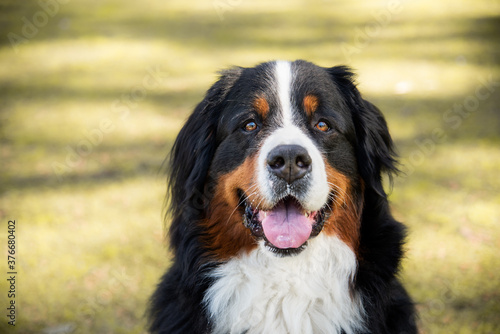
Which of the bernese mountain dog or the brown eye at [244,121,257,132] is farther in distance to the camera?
the brown eye at [244,121,257,132]

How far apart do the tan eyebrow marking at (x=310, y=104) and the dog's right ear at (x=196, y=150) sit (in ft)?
1.83

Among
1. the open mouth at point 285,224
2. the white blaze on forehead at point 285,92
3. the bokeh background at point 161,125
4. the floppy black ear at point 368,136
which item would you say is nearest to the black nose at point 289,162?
the open mouth at point 285,224

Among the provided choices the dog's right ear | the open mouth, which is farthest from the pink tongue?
the dog's right ear

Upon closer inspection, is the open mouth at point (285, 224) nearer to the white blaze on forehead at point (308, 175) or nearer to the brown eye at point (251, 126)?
the white blaze on forehead at point (308, 175)

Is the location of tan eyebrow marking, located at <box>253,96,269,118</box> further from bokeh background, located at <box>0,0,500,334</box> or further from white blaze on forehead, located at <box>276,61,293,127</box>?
bokeh background, located at <box>0,0,500,334</box>

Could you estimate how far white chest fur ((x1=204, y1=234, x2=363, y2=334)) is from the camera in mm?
2916

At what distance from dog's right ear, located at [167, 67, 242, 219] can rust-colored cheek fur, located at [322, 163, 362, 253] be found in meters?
0.84

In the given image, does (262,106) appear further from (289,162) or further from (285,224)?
(285,224)

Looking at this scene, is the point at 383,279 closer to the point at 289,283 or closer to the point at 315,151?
the point at 289,283

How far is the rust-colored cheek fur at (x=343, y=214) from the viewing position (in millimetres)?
2949

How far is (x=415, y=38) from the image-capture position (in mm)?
11797

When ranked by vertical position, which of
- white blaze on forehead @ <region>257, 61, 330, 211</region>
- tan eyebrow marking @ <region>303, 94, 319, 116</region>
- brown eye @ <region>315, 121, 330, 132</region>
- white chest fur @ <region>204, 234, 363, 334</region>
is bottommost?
white chest fur @ <region>204, 234, 363, 334</region>

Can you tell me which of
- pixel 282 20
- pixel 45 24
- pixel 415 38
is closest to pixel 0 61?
pixel 45 24

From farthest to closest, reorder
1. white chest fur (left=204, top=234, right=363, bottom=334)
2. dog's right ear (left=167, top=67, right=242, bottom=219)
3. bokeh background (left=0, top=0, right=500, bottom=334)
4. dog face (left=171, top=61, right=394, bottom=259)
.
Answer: bokeh background (left=0, top=0, right=500, bottom=334)
dog's right ear (left=167, top=67, right=242, bottom=219)
white chest fur (left=204, top=234, right=363, bottom=334)
dog face (left=171, top=61, right=394, bottom=259)
